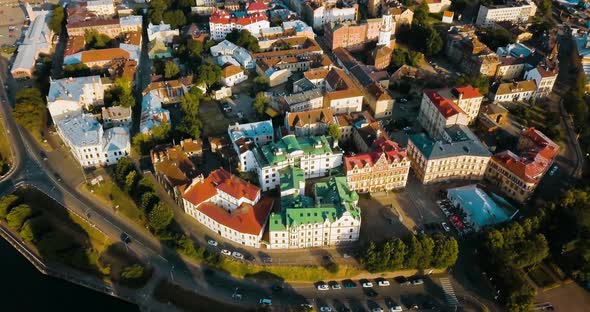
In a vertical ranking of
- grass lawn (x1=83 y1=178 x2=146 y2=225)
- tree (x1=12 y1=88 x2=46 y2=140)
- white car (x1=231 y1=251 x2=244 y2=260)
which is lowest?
white car (x1=231 y1=251 x2=244 y2=260)

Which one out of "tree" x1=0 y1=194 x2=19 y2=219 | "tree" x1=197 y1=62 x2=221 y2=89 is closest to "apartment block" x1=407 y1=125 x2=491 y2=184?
"tree" x1=197 y1=62 x2=221 y2=89

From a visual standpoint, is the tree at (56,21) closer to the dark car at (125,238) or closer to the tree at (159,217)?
the dark car at (125,238)

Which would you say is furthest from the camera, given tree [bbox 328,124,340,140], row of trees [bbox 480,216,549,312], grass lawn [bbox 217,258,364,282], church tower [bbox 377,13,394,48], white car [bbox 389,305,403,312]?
church tower [bbox 377,13,394,48]

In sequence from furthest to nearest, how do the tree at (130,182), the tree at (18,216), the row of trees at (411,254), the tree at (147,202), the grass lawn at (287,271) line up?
1. the tree at (130,182)
2. the tree at (18,216)
3. the tree at (147,202)
4. the grass lawn at (287,271)
5. the row of trees at (411,254)

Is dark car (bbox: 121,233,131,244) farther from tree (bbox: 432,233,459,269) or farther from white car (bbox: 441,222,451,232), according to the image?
white car (bbox: 441,222,451,232)

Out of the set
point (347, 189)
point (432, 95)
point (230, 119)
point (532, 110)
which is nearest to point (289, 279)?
point (347, 189)

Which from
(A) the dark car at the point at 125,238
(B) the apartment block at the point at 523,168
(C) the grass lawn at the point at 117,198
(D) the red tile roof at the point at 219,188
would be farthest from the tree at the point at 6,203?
(B) the apartment block at the point at 523,168

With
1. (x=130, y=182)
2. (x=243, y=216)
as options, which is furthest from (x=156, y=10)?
(x=243, y=216)
